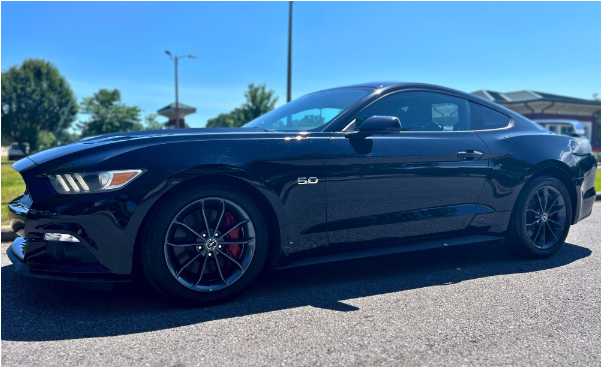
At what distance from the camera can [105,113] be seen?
4381cm

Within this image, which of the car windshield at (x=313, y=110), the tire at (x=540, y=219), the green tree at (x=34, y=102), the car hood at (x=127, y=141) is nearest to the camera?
the car hood at (x=127, y=141)

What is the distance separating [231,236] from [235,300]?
0.40m

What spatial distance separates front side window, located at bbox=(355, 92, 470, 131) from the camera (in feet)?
12.4

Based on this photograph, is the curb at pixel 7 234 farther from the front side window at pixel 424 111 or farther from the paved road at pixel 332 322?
the front side window at pixel 424 111

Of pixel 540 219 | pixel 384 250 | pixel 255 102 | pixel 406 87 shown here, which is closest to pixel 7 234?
pixel 384 250

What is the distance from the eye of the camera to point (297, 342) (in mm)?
2418

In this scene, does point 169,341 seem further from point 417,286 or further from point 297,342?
point 417,286

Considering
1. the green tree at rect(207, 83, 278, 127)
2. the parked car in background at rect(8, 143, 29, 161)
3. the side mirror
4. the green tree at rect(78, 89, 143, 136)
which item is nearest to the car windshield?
the side mirror

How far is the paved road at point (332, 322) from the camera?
2.26 meters

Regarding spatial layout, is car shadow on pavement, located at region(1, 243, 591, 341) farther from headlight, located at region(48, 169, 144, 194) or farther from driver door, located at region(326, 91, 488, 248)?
headlight, located at region(48, 169, 144, 194)

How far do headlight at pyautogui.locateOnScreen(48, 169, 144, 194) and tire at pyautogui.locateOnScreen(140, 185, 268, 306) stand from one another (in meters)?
0.28

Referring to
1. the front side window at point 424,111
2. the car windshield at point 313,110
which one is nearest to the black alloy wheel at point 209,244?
the car windshield at point 313,110

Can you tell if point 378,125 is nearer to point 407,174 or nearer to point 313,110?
point 407,174

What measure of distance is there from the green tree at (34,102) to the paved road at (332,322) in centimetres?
4646
